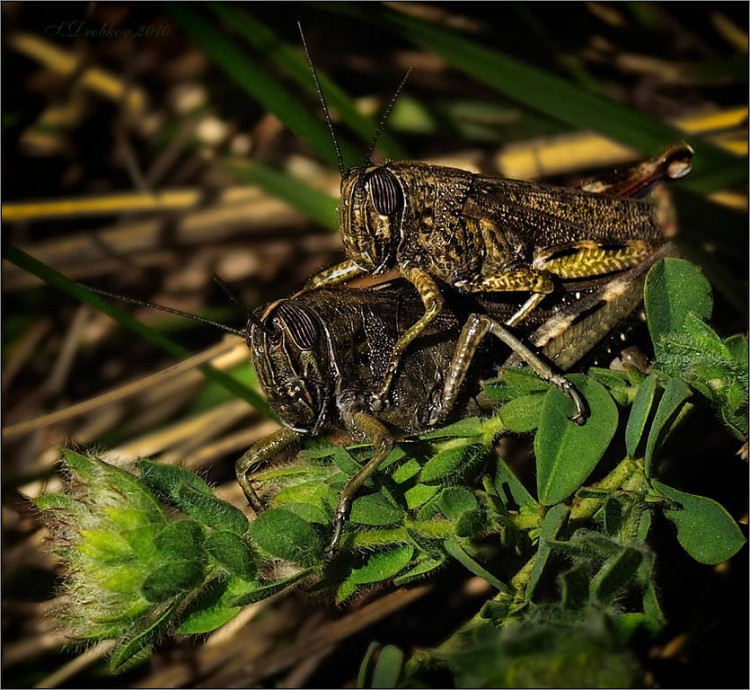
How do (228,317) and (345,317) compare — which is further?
(228,317)

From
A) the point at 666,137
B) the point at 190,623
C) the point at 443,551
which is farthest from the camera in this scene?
the point at 666,137

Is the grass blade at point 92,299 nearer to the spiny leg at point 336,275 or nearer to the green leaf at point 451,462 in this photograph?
the spiny leg at point 336,275

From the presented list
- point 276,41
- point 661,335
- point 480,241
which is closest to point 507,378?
point 661,335

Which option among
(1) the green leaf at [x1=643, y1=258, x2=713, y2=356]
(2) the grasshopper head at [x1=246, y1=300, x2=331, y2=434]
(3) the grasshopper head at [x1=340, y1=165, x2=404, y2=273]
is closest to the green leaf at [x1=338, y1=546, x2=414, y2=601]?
(2) the grasshopper head at [x1=246, y1=300, x2=331, y2=434]

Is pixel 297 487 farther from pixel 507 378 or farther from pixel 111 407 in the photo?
pixel 111 407

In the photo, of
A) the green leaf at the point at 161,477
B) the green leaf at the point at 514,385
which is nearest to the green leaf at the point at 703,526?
the green leaf at the point at 514,385

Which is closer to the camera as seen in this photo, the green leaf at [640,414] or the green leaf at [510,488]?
the green leaf at [640,414]
